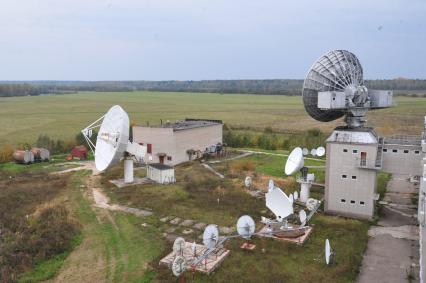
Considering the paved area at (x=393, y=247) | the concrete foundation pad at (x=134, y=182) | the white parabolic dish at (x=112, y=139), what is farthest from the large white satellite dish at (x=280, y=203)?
the concrete foundation pad at (x=134, y=182)

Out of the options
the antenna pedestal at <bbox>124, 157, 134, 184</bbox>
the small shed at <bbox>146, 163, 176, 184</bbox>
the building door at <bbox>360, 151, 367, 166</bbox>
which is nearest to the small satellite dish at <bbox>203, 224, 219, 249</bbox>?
the building door at <bbox>360, 151, 367, 166</bbox>

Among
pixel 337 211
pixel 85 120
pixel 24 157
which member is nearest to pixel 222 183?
pixel 337 211

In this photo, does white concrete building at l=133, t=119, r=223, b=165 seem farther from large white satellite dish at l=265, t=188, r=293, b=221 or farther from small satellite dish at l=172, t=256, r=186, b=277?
small satellite dish at l=172, t=256, r=186, b=277

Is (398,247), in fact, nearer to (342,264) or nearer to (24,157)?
(342,264)

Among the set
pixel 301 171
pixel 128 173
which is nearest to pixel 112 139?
pixel 128 173

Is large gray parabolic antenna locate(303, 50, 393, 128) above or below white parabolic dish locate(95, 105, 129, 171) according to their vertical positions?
above
